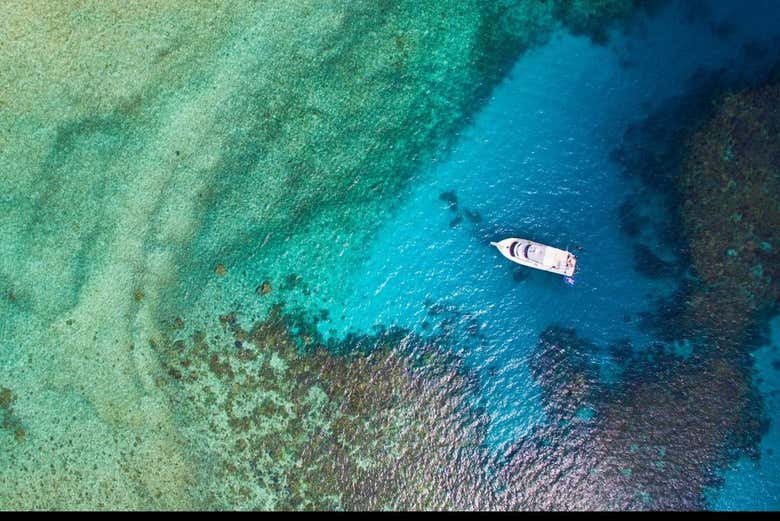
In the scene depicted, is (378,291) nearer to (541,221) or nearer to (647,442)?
(541,221)

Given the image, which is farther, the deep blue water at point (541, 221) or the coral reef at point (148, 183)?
the deep blue water at point (541, 221)

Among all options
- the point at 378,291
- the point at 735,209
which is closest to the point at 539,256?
the point at 378,291

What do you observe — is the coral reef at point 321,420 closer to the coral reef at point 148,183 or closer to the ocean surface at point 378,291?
the ocean surface at point 378,291

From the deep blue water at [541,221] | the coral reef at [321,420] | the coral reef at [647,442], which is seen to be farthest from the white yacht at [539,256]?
the coral reef at [321,420]

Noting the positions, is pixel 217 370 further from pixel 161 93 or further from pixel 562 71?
pixel 562 71

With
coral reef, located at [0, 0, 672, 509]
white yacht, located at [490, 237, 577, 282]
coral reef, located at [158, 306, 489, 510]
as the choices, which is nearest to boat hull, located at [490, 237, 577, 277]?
white yacht, located at [490, 237, 577, 282]

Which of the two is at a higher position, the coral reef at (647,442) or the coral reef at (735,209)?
the coral reef at (735,209)
